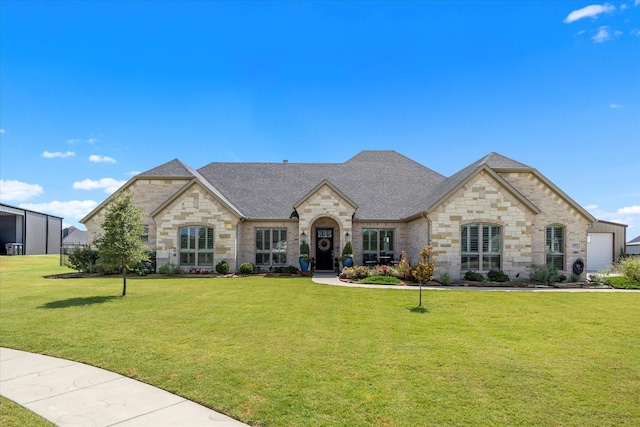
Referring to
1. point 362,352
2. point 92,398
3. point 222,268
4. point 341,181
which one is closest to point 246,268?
point 222,268

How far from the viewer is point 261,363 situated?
6930 millimetres

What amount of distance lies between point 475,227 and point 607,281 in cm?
683

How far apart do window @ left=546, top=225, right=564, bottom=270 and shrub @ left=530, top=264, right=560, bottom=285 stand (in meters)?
1.33

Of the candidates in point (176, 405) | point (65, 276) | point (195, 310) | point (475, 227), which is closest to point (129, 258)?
point (195, 310)

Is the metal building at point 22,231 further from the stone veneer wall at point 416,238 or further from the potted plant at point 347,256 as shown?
the stone veneer wall at point 416,238

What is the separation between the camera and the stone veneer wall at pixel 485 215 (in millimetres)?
20719

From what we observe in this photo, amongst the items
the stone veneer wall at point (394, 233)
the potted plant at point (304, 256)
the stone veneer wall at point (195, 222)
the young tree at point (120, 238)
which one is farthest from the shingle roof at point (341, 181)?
the young tree at point (120, 238)

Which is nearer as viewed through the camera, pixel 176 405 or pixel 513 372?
pixel 176 405

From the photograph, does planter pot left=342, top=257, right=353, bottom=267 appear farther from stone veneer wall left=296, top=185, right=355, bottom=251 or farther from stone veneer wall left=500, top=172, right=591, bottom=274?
stone veneer wall left=500, top=172, right=591, bottom=274

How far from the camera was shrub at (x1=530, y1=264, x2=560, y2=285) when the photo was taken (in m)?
20.1

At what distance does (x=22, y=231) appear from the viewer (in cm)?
5784

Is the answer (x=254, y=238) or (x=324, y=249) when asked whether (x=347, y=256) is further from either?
(x=254, y=238)

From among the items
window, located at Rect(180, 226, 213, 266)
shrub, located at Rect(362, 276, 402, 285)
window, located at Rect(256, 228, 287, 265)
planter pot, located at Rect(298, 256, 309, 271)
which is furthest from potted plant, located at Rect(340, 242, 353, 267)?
window, located at Rect(180, 226, 213, 266)

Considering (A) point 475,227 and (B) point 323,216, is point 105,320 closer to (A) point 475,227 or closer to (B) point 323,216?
(B) point 323,216
